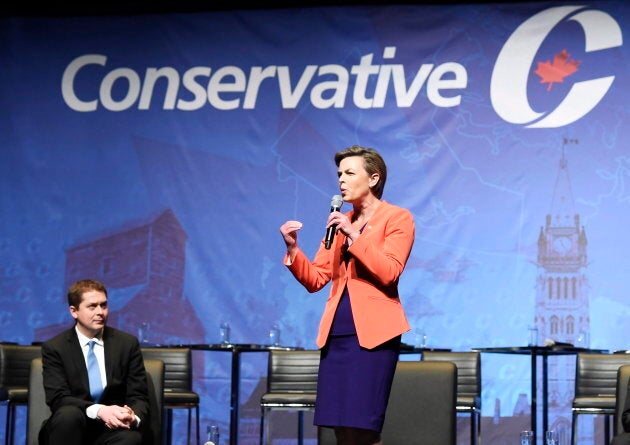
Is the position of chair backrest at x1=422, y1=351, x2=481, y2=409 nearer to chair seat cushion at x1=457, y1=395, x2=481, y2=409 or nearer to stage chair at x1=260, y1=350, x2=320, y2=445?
chair seat cushion at x1=457, y1=395, x2=481, y2=409

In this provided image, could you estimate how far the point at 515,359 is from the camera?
696cm

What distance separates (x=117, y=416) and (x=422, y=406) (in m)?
1.22

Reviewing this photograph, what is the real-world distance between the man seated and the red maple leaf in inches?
159

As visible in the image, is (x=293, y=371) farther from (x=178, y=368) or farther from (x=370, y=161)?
(x=370, y=161)

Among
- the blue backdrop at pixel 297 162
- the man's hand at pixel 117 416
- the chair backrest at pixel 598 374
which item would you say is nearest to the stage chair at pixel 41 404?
the man's hand at pixel 117 416

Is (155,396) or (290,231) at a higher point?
(290,231)

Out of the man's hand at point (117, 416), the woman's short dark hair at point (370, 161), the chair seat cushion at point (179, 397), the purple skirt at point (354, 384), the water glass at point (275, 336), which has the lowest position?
the man's hand at point (117, 416)

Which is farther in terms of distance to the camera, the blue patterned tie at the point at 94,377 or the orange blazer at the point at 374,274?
the blue patterned tie at the point at 94,377

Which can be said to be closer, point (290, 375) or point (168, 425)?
point (290, 375)

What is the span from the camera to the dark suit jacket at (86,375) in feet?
13.4

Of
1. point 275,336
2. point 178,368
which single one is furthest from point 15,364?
point 275,336

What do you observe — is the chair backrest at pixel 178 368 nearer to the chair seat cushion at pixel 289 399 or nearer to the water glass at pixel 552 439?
the chair seat cushion at pixel 289 399

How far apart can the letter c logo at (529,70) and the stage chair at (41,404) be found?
3.81 meters

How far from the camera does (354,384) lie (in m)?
2.90
